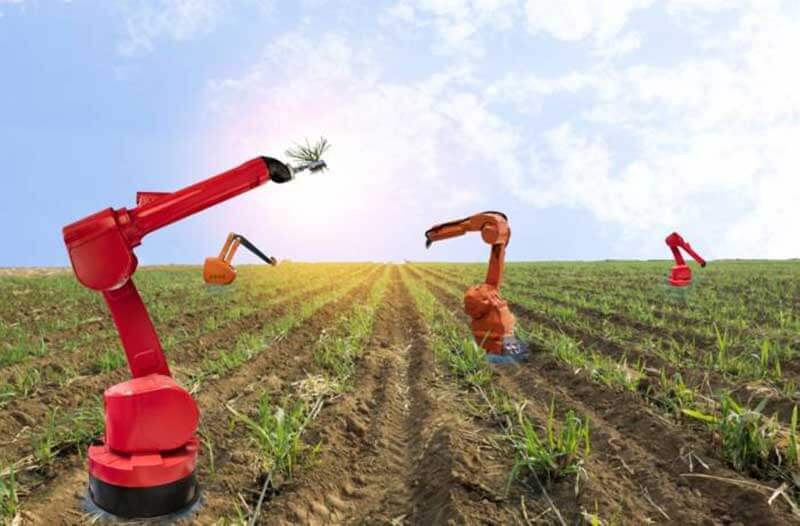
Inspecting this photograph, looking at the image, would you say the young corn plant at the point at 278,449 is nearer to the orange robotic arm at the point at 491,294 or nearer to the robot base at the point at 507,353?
the orange robotic arm at the point at 491,294

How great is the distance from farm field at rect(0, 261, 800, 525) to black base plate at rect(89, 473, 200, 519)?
0.19 m

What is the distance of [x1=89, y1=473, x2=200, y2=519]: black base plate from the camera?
288 centimetres

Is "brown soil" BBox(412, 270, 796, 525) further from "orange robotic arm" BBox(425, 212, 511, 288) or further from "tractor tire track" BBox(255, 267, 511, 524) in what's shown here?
"orange robotic arm" BBox(425, 212, 511, 288)

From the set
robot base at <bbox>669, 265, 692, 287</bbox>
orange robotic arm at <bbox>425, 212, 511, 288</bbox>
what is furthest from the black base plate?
robot base at <bbox>669, 265, 692, 287</bbox>

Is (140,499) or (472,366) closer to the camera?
(140,499)

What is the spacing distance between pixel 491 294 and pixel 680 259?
7325 millimetres

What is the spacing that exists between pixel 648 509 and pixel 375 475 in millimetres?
1784

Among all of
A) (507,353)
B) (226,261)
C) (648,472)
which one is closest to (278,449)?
(648,472)

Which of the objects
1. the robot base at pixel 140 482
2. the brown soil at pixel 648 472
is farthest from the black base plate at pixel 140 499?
the brown soil at pixel 648 472

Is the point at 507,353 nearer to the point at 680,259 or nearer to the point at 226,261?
the point at 680,259

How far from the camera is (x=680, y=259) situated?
454 inches

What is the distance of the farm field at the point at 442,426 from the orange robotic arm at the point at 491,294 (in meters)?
0.34

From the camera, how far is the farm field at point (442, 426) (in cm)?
312

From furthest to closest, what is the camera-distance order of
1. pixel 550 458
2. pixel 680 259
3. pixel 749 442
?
pixel 680 259 < pixel 749 442 < pixel 550 458
